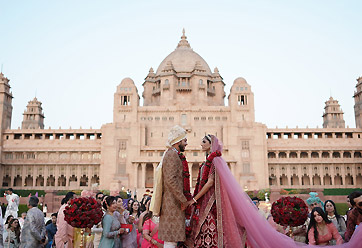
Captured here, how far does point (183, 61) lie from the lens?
7138 cm

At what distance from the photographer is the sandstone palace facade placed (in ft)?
185

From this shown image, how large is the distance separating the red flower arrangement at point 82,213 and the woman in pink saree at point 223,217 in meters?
2.47

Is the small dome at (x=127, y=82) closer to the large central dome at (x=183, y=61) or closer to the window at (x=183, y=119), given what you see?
the large central dome at (x=183, y=61)

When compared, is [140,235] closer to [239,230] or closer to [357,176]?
[239,230]

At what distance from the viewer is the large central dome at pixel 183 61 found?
6991cm

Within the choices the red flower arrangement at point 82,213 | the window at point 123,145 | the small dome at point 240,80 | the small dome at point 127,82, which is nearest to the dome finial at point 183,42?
the small dome at point 240,80

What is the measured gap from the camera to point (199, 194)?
23.5 feet

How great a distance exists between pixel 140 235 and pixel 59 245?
2.05 meters

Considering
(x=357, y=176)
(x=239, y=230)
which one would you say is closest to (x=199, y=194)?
(x=239, y=230)

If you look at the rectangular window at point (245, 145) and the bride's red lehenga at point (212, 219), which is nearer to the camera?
the bride's red lehenga at point (212, 219)

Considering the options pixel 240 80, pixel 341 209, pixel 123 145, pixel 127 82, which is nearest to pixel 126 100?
pixel 127 82

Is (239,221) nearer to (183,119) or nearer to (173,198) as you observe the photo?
(173,198)

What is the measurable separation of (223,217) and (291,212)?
222 cm

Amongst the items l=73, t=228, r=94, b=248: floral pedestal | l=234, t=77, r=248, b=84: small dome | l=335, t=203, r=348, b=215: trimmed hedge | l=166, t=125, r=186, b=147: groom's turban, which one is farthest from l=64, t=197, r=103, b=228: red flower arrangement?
l=234, t=77, r=248, b=84: small dome
